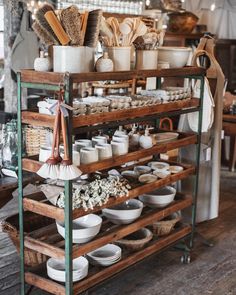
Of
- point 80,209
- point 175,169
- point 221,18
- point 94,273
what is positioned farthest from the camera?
point 221,18

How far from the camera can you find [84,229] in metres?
2.53

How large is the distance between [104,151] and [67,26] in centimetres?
69

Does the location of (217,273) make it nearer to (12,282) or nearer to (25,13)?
(12,282)

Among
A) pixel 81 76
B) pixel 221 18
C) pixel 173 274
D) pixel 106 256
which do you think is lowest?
pixel 173 274

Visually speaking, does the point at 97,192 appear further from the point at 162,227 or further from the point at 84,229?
the point at 162,227

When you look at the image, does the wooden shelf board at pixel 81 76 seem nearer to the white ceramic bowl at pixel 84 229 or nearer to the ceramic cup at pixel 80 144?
the ceramic cup at pixel 80 144

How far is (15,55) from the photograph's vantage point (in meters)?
4.96

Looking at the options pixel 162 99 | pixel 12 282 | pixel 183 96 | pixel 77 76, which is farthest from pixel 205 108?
pixel 12 282

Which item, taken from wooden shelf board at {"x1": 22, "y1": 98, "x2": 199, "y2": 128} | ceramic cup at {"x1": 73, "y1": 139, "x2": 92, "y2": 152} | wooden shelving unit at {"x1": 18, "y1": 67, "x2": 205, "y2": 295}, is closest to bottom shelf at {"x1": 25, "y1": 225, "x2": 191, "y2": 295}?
wooden shelving unit at {"x1": 18, "y1": 67, "x2": 205, "y2": 295}

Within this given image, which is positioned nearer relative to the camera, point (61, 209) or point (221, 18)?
point (61, 209)

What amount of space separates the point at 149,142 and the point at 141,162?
2.17 feet

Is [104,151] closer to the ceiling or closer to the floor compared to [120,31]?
closer to the floor

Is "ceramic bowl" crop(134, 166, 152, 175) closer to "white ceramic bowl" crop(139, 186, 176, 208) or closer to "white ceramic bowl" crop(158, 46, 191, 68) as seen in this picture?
"white ceramic bowl" crop(139, 186, 176, 208)

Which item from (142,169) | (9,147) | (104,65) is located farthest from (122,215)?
(104,65)
